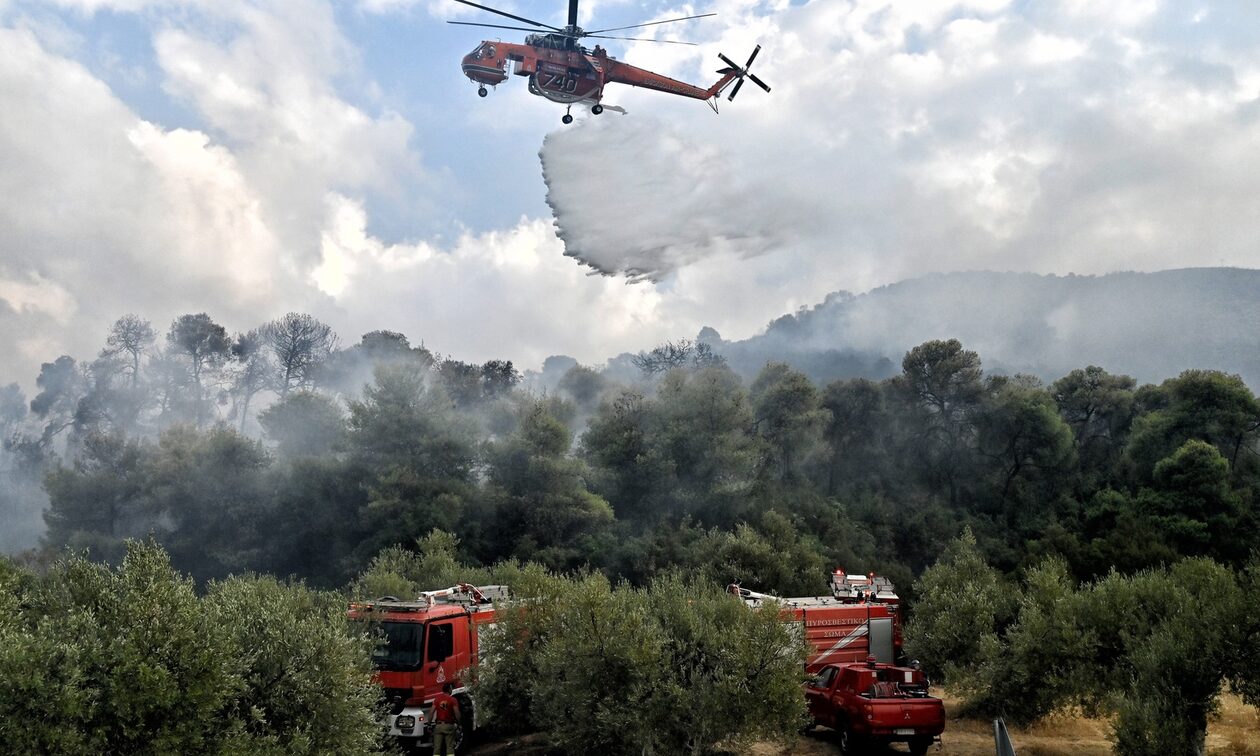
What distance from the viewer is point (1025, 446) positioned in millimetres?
73875

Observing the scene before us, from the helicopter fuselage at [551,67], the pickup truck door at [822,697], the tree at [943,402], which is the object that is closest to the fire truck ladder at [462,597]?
the pickup truck door at [822,697]

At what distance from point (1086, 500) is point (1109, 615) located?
53.3 meters

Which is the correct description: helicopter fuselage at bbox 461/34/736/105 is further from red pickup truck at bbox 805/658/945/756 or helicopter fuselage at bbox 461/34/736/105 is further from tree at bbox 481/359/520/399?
tree at bbox 481/359/520/399

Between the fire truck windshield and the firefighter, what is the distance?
1.11 metres

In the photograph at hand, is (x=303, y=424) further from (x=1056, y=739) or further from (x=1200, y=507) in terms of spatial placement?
(x=1200, y=507)

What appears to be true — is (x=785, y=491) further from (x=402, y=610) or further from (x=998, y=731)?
(x=998, y=731)

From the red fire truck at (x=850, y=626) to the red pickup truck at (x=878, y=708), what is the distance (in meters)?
3.09

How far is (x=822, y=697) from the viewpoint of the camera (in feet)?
77.9

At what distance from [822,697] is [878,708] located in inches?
115

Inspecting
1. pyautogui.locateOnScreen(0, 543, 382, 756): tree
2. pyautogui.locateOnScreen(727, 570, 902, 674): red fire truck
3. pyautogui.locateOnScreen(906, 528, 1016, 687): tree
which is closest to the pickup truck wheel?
pyautogui.locateOnScreen(727, 570, 902, 674): red fire truck

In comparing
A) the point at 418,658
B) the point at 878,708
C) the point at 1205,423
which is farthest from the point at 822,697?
the point at 1205,423

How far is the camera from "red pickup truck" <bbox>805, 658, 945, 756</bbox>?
20875 millimetres

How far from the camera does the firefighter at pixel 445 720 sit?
20219 millimetres

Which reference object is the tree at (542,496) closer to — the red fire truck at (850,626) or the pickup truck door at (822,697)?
the red fire truck at (850,626)
